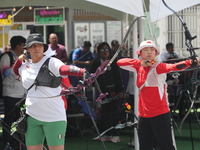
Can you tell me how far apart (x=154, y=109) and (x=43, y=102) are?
1.33m

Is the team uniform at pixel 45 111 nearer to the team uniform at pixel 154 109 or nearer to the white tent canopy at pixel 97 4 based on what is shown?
the team uniform at pixel 154 109

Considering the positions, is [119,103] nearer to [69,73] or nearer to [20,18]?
[69,73]

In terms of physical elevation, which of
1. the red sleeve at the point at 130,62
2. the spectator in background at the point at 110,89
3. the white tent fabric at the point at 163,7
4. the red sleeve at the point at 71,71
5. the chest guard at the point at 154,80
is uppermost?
the white tent fabric at the point at 163,7

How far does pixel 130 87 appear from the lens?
9461 mm

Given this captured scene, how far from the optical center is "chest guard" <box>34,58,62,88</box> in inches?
191

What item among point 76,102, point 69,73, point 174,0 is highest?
point 174,0

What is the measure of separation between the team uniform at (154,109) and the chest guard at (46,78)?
45.3 inches

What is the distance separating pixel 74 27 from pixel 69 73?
14.2m

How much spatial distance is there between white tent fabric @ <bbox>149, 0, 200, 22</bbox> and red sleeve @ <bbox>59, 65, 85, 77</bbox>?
6.28ft

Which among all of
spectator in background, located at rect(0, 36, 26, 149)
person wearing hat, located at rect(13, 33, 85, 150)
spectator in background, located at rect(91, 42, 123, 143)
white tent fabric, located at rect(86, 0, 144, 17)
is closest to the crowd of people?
person wearing hat, located at rect(13, 33, 85, 150)

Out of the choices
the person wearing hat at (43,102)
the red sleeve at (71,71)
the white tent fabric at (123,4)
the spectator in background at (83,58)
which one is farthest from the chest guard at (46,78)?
the spectator in background at (83,58)

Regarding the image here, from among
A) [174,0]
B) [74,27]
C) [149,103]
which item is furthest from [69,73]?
[74,27]

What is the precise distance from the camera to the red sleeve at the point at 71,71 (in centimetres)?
432

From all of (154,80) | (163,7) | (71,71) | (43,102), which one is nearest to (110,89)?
(163,7)
